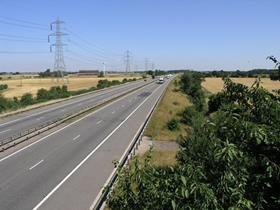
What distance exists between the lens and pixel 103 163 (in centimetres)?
2489

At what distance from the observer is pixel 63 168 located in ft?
77.2

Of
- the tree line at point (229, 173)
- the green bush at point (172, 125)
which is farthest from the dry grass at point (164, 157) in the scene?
the tree line at point (229, 173)

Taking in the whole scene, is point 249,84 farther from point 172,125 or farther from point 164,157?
point 172,125

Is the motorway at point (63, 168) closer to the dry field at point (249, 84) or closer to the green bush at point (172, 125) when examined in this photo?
the green bush at point (172, 125)

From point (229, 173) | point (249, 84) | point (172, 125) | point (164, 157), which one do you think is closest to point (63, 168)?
point (164, 157)

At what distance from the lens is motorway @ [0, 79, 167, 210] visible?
1762 cm

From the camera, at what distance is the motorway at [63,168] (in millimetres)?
17625

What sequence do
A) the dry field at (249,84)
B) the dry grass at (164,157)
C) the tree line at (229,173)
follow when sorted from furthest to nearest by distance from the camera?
the dry grass at (164,157)
the dry field at (249,84)
the tree line at (229,173)

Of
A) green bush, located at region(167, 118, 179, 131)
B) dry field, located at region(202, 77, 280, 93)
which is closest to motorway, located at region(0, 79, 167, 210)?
green bush, located at region(167, 118, 179, 131)

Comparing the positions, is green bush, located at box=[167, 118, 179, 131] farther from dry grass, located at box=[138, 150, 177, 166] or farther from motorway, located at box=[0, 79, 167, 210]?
dry grass, located at box=[138, 150, 177, 166]

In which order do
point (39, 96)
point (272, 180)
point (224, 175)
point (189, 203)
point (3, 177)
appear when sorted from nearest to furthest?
point (189, 203) → point (224, 175) → point (272, 180) → point (3, 177) → point (39, 96)

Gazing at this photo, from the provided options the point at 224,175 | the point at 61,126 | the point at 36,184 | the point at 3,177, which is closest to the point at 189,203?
the point at 224,175

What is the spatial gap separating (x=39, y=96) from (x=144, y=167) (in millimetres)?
79258

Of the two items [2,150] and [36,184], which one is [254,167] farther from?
[2,150]
